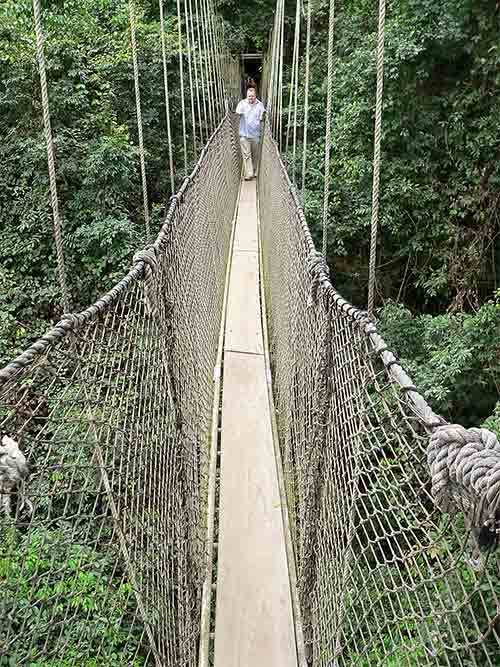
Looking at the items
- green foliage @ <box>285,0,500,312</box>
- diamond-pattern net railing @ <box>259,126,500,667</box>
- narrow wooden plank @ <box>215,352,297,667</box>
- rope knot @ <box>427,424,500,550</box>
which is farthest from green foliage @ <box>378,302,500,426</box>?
rope knot @ <box>427,424,500,550</box>

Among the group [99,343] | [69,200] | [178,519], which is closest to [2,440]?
[99,343]

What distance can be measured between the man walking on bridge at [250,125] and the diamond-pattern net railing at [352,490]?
4.26m

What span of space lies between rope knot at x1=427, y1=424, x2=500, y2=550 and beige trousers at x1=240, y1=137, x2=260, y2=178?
235 inches

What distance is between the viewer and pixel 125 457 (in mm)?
1339

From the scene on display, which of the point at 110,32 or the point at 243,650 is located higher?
the point at 110,32

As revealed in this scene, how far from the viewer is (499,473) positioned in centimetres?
52

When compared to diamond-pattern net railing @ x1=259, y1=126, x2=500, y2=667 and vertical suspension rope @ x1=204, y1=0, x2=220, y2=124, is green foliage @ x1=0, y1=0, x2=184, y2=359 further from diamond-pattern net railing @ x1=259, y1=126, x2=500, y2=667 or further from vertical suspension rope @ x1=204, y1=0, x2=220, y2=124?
diamond-pattern net railing @ x1=259, y1=126, x2=500, y2=667

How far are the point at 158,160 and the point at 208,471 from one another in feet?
14.4

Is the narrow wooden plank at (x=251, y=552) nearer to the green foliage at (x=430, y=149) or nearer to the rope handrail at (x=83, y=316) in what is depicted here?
the rope handrail at (x=83, y=316)

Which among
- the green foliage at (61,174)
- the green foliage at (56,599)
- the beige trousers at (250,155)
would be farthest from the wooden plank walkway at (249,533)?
the beige trousers at (250,155)

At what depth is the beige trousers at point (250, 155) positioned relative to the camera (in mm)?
6352

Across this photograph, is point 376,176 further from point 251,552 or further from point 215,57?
point 215,57

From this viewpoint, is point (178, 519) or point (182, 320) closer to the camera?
point (178, 519)

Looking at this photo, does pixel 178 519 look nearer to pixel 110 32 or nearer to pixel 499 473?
pixel 499 473
